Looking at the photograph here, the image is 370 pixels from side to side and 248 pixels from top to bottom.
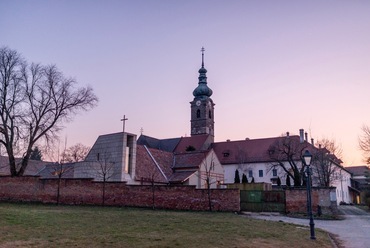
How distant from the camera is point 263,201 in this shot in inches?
1039

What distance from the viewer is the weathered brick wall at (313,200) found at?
24.8m

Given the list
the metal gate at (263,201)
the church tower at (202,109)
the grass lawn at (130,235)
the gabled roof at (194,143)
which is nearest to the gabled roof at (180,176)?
the metal gate at (263,201)

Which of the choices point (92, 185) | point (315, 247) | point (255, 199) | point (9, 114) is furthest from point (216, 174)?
point (315, 247)

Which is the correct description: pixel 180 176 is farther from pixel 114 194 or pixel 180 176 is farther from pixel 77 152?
pixel 77 152

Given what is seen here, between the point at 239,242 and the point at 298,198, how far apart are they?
53.0ft

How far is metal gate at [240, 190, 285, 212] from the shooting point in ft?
84.3

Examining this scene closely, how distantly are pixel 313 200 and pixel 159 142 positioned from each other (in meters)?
49.1

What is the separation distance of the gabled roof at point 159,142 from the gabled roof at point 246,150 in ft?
28.6

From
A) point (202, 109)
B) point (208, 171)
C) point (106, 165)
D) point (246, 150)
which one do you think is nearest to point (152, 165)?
point (208, 171)

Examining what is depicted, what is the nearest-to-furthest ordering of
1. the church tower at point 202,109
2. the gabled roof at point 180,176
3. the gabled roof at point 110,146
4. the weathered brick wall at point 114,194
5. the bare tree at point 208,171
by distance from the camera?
1. the weathered brick wall at point 114,194
2. the gabled roof at point 110,146
3. the gabled roof at point 180,176
4. the bare tree at point 208,171
5. the church tower at point 202,109

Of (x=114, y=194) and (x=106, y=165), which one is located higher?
(x=106, y=165)

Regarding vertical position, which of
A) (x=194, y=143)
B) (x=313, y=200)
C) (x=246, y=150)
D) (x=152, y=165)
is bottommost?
(x=313, y=200)

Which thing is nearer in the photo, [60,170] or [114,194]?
[114,194]

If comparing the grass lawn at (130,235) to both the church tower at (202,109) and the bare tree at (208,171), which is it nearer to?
the bare tree at (208,171)
